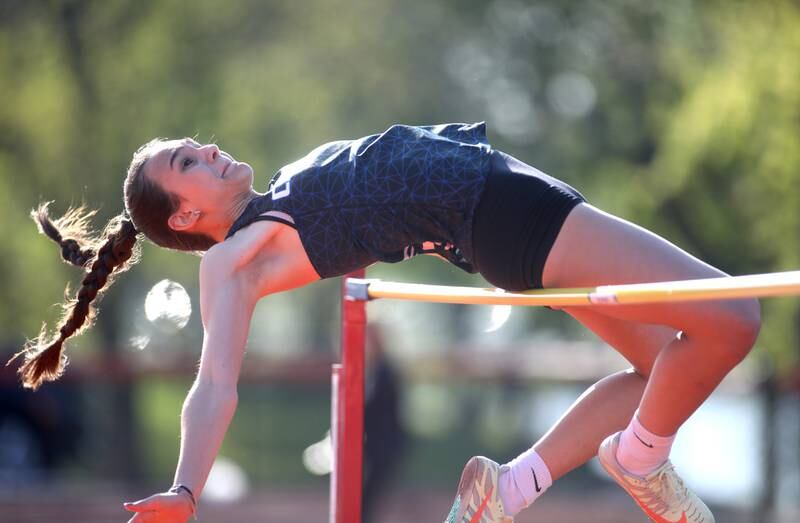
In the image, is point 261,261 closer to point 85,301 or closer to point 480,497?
point 85,301

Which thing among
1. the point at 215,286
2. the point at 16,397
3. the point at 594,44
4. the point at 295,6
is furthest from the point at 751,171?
the point at 215,286

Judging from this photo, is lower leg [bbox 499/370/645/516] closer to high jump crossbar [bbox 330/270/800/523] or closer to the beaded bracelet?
high jump crossbar [bbox 330/270/800/523]

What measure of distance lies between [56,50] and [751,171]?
273 inches

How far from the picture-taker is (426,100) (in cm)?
1280

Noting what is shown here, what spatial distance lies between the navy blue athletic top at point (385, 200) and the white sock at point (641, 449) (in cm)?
57

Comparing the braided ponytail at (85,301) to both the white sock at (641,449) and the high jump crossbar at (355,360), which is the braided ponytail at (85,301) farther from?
the white sock at (641,449)

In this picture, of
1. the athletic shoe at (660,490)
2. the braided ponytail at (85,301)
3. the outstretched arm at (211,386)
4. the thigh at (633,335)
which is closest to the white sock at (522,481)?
the athletic shoe at (660,490)

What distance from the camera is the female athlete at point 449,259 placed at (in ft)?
8.37

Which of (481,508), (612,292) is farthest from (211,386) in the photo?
(612,292)

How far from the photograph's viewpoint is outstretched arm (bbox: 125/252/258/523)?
235 centimetres

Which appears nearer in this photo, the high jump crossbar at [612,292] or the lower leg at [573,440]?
the high jump crossbar at [612,292]

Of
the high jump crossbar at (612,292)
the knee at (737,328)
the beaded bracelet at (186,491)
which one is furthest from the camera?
the knee at (737,328)

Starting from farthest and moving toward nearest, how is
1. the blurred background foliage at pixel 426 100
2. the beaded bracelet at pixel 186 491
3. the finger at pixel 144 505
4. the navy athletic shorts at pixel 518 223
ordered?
the blurred background foliage at pixel 426 100 → the navy athletic shorts at pixel 518 223 → the beaded bracelet at pixel 186 491 → the finger at pixel 144 505

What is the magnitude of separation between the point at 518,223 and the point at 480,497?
75 cm
